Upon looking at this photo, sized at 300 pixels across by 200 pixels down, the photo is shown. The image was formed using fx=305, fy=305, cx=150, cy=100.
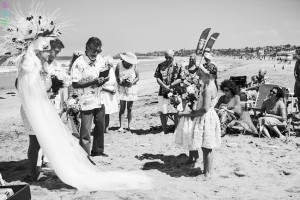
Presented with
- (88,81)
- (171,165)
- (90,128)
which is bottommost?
(171,165)

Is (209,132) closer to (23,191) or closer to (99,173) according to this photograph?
(99,173)

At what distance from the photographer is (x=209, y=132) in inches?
181

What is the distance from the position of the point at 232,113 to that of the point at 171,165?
299cm

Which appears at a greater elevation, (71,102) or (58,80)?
(58,80)

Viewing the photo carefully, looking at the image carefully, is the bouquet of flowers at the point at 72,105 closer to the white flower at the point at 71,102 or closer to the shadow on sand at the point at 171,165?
the white flower at the point at 71,102

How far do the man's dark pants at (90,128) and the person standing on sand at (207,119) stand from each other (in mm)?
1551

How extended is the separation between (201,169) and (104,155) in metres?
1.87

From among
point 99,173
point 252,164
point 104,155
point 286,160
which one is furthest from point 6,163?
point 286,160

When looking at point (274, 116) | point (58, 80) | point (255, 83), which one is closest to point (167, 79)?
point (274, 116)

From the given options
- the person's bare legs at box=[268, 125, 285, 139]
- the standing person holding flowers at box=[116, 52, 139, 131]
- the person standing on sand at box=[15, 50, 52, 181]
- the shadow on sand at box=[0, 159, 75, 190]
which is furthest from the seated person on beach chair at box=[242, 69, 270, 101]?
the person standing on sand at box=[15, 50, 52, 181]

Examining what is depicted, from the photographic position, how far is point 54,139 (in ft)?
13.4

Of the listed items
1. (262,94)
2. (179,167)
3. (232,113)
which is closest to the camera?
(179,167)

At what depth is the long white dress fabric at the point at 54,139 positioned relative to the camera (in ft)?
13.0

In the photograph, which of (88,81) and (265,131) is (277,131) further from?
(88,81)
